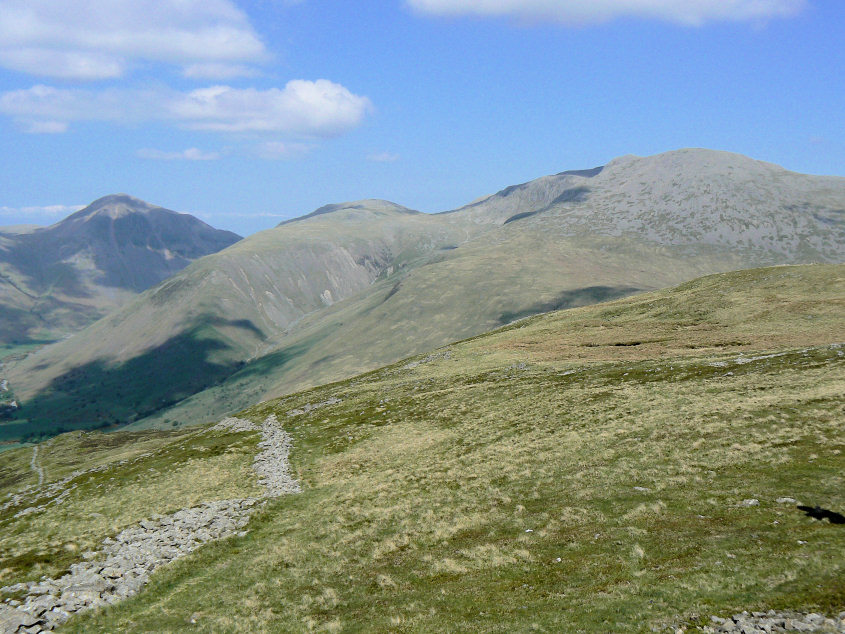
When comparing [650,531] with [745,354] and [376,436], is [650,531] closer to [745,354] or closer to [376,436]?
[376,436]

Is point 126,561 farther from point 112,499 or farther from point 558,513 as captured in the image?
point 558,513

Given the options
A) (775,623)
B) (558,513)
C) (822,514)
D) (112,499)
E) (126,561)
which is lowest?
(112,499)

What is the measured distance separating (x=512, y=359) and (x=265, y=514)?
179 feet

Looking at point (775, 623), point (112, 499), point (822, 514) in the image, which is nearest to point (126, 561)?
point (112, 499)

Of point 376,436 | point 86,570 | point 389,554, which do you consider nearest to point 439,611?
point 389,554

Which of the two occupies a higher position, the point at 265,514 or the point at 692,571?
the point at 692,571

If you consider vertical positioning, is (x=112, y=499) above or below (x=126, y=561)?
below

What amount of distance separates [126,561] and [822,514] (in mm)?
39866

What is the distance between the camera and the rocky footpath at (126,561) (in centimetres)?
2933

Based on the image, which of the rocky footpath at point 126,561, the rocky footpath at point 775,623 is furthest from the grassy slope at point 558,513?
the rocky footpath at point 126,561

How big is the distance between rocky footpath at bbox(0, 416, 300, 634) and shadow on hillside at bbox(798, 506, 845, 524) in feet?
114

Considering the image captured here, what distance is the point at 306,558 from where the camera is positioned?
33.2 m

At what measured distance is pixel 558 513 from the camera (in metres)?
32.2

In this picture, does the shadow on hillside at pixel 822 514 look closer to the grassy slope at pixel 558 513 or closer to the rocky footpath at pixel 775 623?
the grassy slope at pixel 558 513
